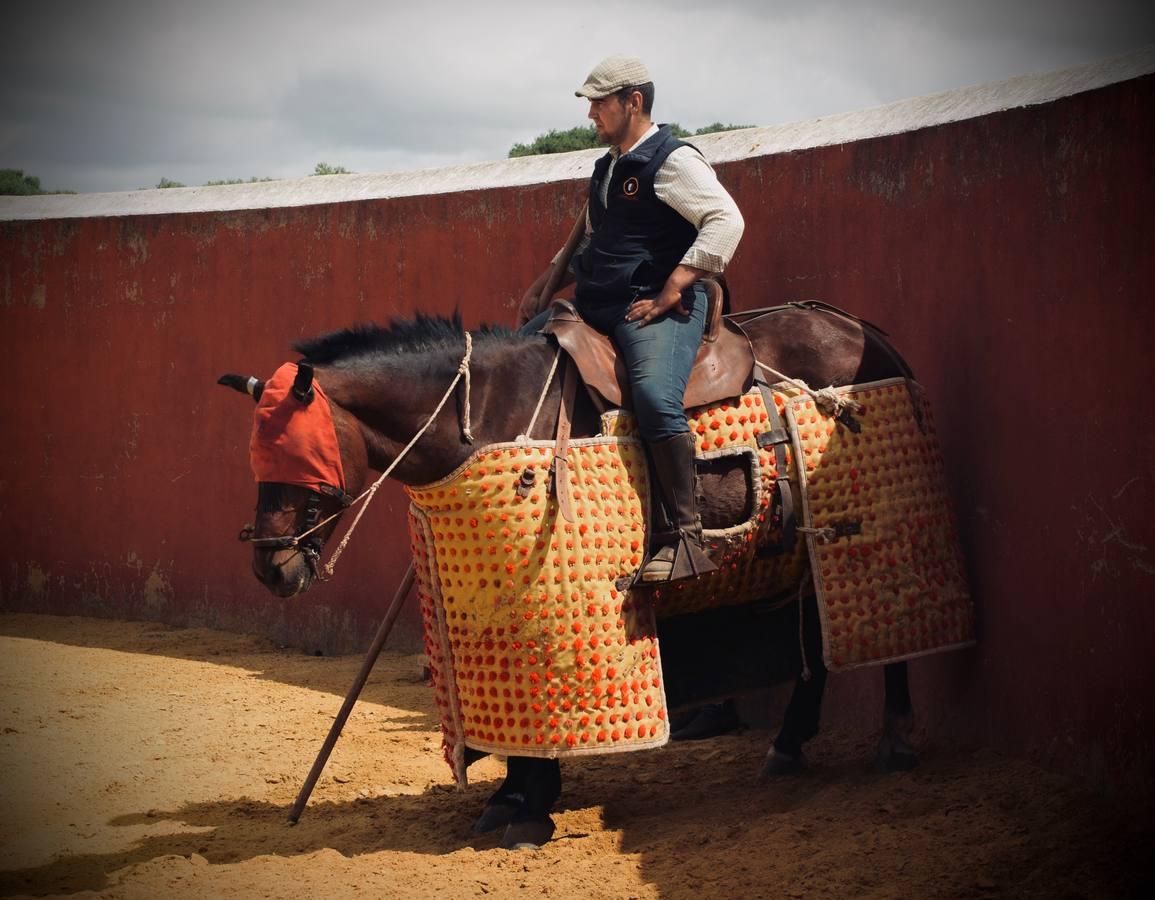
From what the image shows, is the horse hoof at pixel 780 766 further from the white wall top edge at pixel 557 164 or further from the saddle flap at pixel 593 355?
the white wall top edge at pixel 557 164

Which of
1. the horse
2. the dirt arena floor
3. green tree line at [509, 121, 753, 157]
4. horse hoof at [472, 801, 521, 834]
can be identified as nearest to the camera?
the dirt arena floor

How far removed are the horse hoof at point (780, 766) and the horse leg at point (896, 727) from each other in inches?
12.4

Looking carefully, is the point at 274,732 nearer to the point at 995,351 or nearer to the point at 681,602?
the point at 681,602

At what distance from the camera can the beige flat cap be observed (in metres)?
4.38

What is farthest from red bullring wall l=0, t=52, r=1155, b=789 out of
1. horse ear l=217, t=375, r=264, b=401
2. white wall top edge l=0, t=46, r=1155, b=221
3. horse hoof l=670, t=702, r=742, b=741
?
horse ear l=217, t=375, r=264, b=401

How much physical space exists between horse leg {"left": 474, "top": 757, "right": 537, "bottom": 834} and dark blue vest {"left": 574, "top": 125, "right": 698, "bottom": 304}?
65.4 inches

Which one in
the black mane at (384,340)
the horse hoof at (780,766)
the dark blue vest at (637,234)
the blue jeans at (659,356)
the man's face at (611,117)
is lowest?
the horse hoof at (780,766)

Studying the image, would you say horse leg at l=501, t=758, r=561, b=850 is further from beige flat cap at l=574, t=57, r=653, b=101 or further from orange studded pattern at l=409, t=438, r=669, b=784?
beige flat cap at l=574, t=57, r=653, b=101

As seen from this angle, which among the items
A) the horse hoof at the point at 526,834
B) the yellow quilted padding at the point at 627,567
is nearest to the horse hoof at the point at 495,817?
the horse hoof at the point at 526,834

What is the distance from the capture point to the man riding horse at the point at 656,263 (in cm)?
417

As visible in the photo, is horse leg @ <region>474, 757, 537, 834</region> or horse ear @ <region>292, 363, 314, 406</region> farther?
horse leg @ <region>474, 757, 537, 834</region>

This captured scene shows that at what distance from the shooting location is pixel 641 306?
4.32 m

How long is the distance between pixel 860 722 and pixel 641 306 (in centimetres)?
215

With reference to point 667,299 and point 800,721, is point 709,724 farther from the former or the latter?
point 667,299
